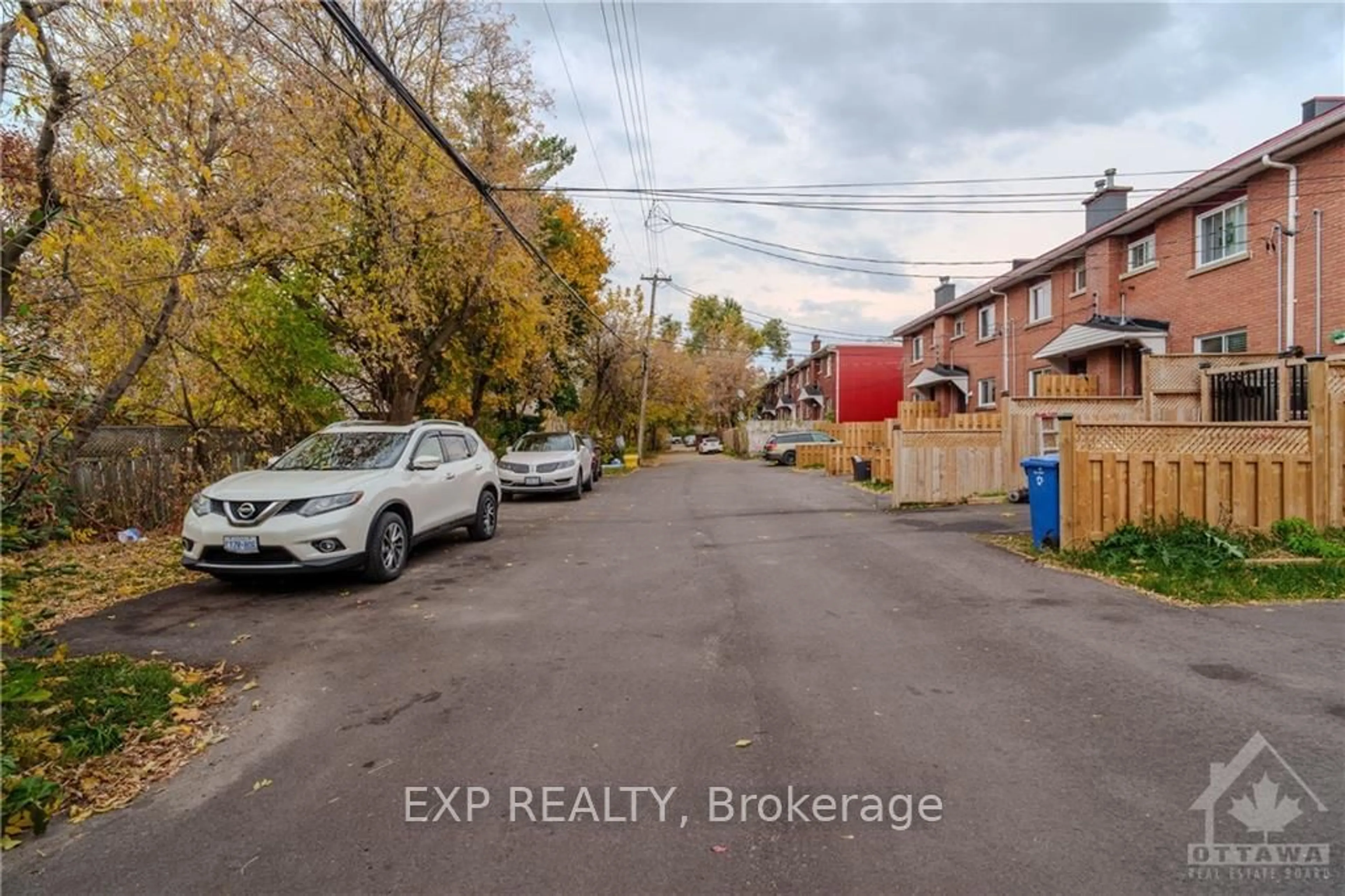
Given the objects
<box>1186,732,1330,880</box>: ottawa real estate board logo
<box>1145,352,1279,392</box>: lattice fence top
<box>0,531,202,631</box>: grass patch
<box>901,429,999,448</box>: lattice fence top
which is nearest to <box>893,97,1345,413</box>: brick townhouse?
<box>1145,352,1279,392</box>: lattice fence top

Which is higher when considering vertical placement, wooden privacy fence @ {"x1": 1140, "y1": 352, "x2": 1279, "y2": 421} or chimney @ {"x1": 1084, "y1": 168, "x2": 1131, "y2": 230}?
chimney @ {"x1": 1084, "y1": 168, "x2": 1131, "y2": 230}

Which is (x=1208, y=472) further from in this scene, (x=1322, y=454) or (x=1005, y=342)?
(x=1005, y=342)

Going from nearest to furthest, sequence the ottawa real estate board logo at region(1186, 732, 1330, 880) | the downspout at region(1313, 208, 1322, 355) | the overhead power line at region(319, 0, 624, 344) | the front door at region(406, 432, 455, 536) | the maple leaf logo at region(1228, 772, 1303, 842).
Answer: the ottawa real estate board logo at region(1186, 732, 1330, 880) → the maple leaf logo at region(1228, 772, 1303, 842) → the overhead power line at region(319, 0, 624, 344) → the front door at region(406, 432, 455, 536) → the downspout at region(1313, 208, 1322, 355)

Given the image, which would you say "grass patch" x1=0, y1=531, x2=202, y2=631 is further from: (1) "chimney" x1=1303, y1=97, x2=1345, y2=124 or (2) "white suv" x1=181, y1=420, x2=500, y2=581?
(1) "chimney" x1=1303, y1=97, x2=1345, y2=124

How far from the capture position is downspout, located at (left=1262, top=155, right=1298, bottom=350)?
1271 centimetres

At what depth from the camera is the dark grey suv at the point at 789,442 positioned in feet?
109

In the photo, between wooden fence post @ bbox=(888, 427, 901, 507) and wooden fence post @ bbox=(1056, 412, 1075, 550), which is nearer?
wooden fence post @ bbox=(1056, 412, 1075, 550)

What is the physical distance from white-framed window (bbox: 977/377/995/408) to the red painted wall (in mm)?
17597

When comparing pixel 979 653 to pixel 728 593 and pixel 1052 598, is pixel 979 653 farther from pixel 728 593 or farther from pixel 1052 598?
pixel 728 593

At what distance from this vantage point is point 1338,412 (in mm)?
8016

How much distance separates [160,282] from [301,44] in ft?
20.2

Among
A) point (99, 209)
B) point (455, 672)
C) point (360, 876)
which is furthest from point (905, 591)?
point (99, 209)

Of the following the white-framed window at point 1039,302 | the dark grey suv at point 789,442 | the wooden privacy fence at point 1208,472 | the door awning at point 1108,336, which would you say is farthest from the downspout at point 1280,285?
the dark grey suv at point 789,442

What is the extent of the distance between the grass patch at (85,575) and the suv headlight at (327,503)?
5.70 ft
